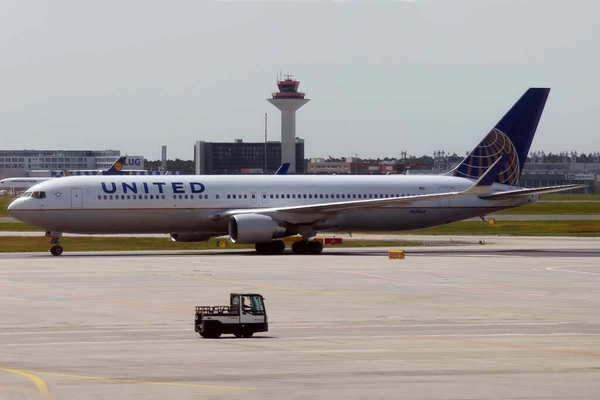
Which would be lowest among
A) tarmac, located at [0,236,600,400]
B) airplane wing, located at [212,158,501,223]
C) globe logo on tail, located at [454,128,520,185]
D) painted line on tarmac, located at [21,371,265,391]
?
tarmac, located at [0,236,600,400]

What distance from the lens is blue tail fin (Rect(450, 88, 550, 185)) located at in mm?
59844

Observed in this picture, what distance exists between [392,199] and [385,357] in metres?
35.1

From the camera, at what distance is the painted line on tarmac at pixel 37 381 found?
1656 centimetres

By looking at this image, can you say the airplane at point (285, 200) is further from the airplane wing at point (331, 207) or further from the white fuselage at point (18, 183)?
the white fuselage at point (18, 183)

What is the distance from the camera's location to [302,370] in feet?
62.5

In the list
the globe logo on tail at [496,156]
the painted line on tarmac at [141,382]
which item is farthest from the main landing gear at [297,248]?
the painted line on tarmac at [141,382]

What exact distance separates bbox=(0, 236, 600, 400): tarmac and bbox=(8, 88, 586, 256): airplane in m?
5.30

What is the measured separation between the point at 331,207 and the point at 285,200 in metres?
3.13

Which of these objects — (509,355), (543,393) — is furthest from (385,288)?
(543,393)

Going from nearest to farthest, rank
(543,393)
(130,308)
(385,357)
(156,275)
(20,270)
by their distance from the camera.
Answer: (543,393)
(385,357)
(130,308)
(156,275)
(20,270)

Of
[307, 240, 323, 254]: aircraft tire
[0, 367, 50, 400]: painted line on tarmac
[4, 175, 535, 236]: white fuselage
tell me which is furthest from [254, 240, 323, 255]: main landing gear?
[0, 367, 50, 400]: painted line on tarmac

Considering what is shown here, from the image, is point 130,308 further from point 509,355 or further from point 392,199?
point 392,199

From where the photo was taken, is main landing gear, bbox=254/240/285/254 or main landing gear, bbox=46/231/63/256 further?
main landing gear, bbox=254/240/285/254

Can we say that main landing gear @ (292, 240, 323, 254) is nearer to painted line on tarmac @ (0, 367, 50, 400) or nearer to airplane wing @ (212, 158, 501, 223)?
airplane wing @ (212, 158, 501, 223)
